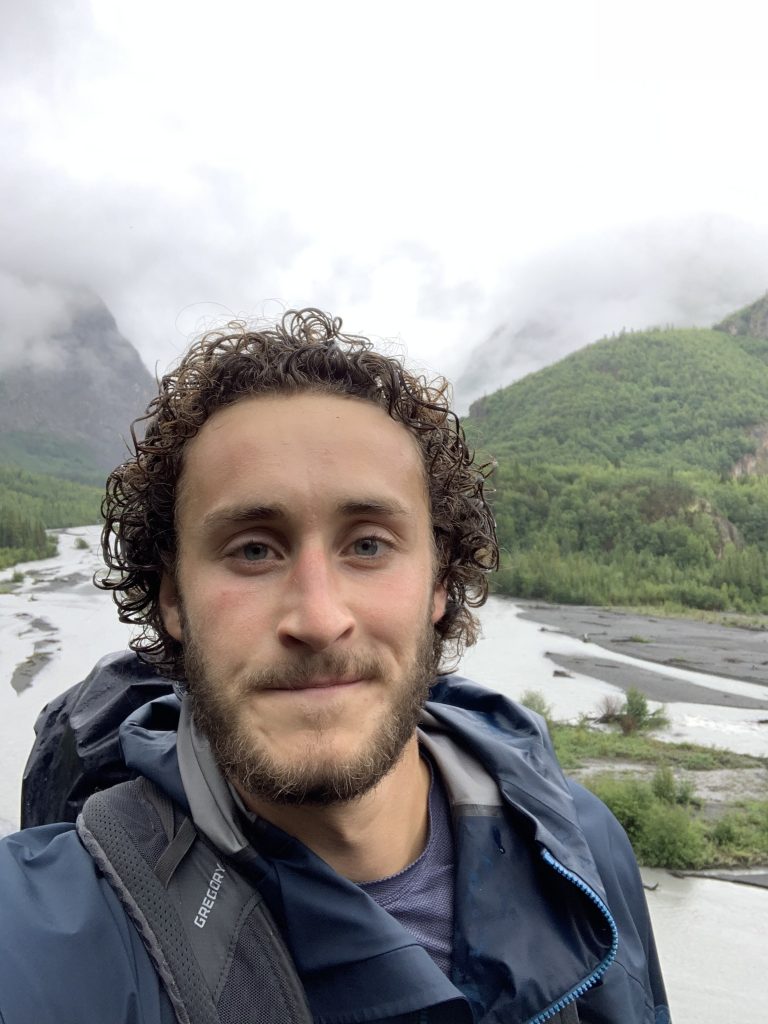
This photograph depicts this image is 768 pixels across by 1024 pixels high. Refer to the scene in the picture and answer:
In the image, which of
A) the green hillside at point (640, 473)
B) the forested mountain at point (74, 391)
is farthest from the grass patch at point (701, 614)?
the forested mountain at point (74, 391)

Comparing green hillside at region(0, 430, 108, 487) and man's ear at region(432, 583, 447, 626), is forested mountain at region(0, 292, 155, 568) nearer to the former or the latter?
green hillside at region(0, 430, 108, 487)

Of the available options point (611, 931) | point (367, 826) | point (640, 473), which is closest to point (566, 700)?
point (611, 931)

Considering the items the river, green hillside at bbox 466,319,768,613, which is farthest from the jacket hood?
green hillside at bbox 466,319,768,613

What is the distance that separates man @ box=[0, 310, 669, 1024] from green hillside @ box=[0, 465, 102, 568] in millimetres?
27427

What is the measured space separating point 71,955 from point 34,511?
202 feet

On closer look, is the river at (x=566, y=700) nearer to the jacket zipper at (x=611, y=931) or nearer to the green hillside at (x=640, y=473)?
the green hillside at (x=640, y=473)

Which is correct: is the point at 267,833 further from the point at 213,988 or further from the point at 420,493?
the point at 420,493

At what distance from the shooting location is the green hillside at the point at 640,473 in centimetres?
3819

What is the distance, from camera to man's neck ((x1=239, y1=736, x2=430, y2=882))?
3.40ft

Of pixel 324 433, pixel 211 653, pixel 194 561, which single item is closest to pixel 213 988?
pixel 211 653

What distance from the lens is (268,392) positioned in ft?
4.09

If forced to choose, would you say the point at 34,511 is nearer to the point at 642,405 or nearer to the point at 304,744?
the point at 642,405

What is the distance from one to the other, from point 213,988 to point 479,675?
19.9 metres

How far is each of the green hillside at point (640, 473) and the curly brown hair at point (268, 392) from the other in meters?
15.6
